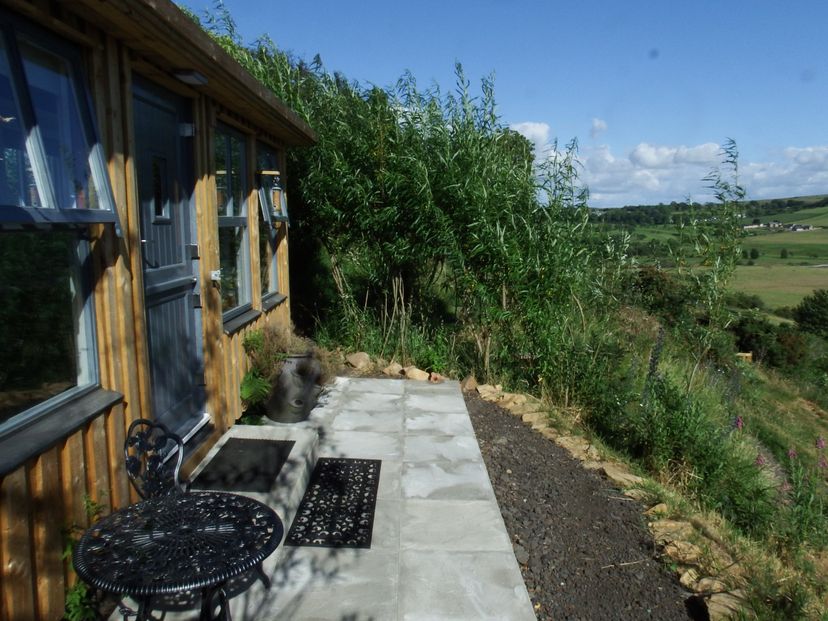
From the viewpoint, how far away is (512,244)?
619 cm

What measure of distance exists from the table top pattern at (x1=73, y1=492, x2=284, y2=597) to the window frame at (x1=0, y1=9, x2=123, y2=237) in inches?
42.6

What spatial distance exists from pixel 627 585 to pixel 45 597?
2.47m

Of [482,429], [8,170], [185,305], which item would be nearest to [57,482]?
[8,170]

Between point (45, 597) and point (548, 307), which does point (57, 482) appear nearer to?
point (45, 597)

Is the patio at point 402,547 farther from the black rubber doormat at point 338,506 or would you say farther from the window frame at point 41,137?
the window frame at point 41,137

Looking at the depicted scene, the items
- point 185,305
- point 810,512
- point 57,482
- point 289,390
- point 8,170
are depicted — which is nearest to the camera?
point 8,170

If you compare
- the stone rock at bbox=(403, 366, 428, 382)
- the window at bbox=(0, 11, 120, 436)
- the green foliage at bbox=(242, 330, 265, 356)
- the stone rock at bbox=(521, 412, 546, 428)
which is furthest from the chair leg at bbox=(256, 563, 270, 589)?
the stone rock at bbox=(403, 366, 428, 382)

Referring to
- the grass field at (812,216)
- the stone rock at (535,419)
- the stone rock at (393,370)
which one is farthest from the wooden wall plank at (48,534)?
the grass field at (812,216)

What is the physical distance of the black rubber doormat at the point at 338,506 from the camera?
3.20m

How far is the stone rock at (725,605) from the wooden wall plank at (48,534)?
259cm

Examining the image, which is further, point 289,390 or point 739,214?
point 739,214

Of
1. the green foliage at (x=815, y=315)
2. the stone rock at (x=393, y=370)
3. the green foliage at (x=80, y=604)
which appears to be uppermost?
the green foliage at (x=80, y=604)

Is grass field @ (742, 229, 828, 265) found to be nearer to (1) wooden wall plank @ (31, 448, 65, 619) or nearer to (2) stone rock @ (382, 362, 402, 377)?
(2) stone rock @ (382, 362, 402, 377)

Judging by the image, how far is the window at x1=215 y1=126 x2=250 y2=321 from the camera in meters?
4.81
